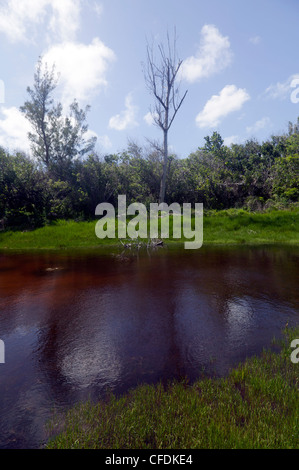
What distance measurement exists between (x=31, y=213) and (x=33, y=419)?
A: 2162cm

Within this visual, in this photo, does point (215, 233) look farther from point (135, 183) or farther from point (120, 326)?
point (120, 326)

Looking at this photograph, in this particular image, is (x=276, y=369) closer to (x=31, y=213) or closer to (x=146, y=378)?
(x=146, y=378)

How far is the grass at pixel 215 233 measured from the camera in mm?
18578

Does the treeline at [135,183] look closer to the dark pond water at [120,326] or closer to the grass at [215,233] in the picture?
the grass at [215,233]

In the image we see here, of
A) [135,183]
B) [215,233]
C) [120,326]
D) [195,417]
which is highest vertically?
[135,183]

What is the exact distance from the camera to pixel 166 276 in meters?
9.95

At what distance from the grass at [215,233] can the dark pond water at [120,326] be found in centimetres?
722

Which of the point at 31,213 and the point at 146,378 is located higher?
the point at 31,213

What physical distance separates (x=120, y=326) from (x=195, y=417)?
308 cm

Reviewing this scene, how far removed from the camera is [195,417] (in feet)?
9.55

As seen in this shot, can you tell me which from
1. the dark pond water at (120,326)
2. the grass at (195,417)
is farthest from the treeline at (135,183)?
the grass at (195,417)

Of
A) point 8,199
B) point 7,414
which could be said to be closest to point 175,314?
point 7,414

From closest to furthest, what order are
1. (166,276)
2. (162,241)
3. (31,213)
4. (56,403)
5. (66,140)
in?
(56,403) → (166,276) → (162,241) → (31,213) → (66,140)

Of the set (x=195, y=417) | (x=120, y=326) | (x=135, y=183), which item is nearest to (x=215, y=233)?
(x=135, y=183)
